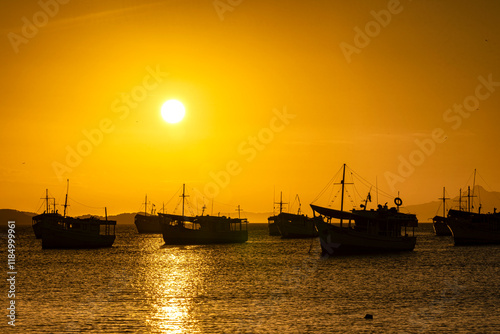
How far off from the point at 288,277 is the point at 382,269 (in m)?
12.3

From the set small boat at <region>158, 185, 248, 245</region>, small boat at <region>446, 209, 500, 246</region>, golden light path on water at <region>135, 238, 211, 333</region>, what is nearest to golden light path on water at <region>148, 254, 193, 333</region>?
golden light path on water at <region>135, 238, 211, 333</region>

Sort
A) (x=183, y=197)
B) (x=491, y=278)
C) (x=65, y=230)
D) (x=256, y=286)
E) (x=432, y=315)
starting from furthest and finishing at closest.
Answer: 1. (x=183, y=197)
2. (x=65, y=230)
3. (x=491, y=278)
4. (x=256, y=286)
5. (x=432, y=315)

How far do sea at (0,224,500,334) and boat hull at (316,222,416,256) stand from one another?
364 cm

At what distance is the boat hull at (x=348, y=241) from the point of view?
85.9 metres

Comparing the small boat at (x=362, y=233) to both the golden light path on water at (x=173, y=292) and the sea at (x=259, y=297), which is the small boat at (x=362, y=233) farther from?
the golden light path on water at (x=173, y=292)

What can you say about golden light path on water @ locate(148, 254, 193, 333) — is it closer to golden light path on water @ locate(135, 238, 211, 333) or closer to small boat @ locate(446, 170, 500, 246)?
golden light path on water @ locate(135, 238, 211, 333)

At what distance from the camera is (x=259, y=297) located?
4788cm

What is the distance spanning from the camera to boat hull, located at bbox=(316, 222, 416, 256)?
8588cm

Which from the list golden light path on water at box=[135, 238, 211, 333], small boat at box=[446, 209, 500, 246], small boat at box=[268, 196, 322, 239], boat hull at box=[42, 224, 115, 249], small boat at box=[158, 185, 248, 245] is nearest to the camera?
golden light path on water at box=[135, 238, 211, 333]

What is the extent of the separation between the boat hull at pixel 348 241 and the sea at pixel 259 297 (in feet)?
11.9

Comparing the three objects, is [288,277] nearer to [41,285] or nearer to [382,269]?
[382,269]

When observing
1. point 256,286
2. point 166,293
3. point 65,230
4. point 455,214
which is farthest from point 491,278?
point 65,230

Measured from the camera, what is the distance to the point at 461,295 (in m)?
49.0

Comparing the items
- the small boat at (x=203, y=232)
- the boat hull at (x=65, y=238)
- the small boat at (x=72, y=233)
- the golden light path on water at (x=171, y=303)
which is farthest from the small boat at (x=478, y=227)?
the golden light path on water at (x=171, y=303)
